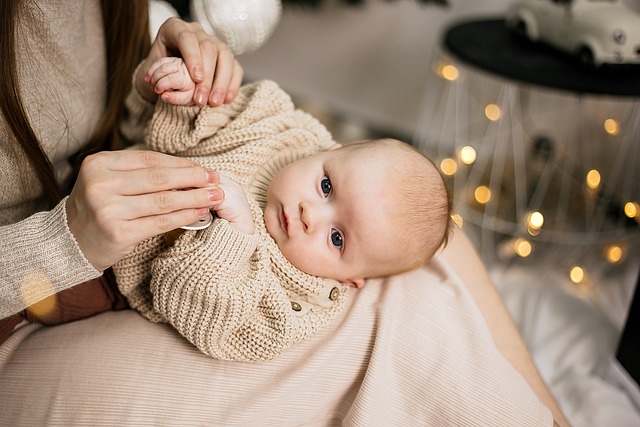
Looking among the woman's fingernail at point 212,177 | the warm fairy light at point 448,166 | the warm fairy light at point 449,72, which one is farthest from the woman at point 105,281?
the warm fairy light at point 448,166

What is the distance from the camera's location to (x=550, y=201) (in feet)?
7.92

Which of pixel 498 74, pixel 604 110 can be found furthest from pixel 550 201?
pixel 498 74

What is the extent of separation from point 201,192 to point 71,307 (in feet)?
1.19

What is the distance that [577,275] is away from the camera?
6.38 ft

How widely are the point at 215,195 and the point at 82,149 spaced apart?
41 cm

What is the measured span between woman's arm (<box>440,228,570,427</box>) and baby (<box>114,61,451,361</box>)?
0.11 metres

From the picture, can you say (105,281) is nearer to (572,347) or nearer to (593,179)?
(572,347)

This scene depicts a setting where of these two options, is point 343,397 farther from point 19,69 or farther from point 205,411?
point 19,69

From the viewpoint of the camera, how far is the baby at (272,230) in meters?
0.84

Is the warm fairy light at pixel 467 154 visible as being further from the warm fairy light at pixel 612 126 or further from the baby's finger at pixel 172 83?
the baby's finger at pixel 172 83

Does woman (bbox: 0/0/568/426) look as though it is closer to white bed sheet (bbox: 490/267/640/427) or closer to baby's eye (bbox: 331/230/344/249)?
baby's eye (bbox: 331/230/344/249)

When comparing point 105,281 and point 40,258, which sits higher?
point 40,258

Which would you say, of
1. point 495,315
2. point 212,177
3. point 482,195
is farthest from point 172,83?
point 482,195

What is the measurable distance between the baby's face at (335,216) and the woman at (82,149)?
187mm
